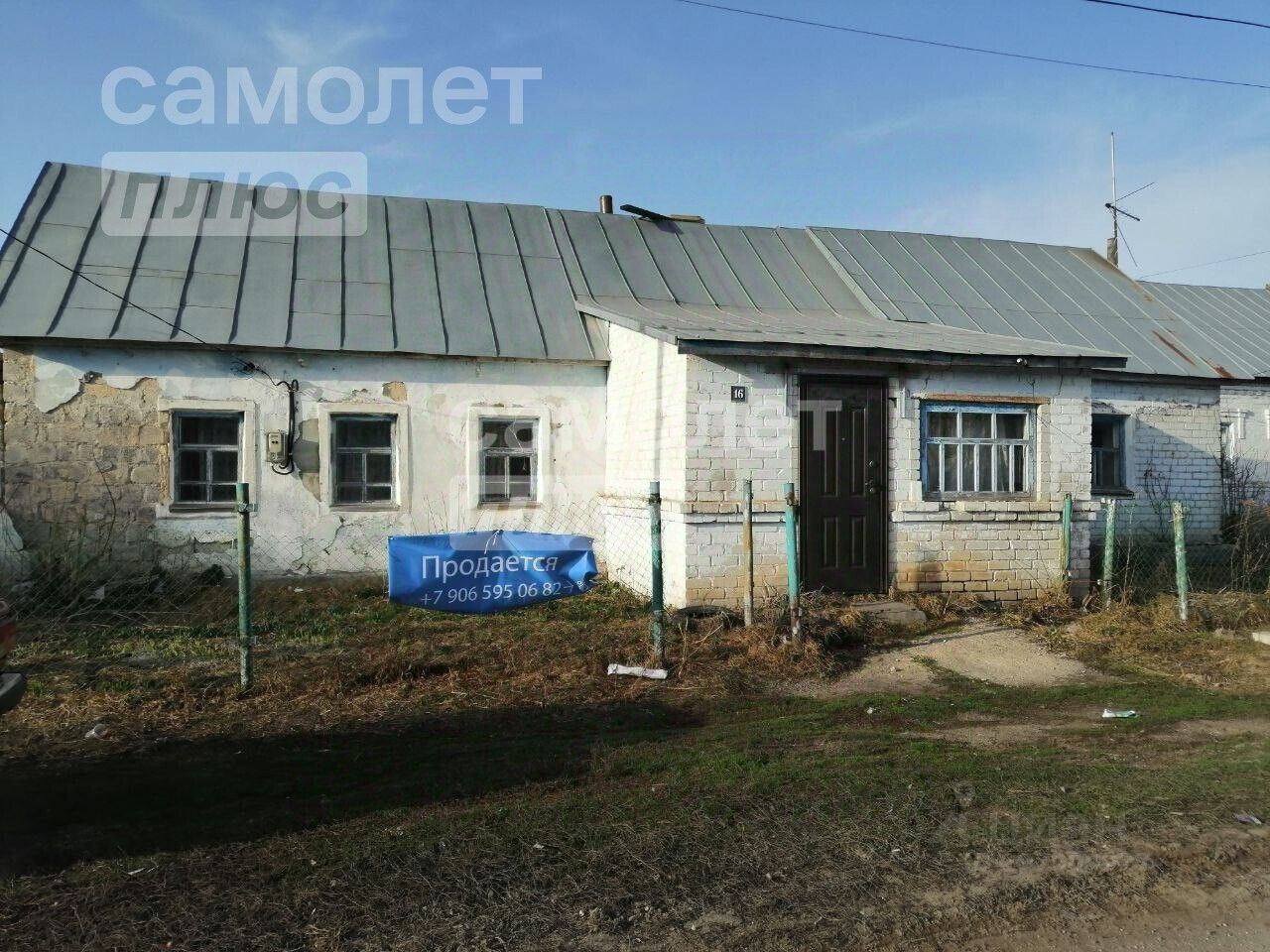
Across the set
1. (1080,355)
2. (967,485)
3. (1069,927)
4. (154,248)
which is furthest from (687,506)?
(154,248)

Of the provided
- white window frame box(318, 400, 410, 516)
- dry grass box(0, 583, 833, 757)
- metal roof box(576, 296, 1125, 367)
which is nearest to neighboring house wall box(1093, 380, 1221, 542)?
metal roof box(576, 296, 1125, 367)

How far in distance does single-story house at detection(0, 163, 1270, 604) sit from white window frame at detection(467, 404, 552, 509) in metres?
0.03

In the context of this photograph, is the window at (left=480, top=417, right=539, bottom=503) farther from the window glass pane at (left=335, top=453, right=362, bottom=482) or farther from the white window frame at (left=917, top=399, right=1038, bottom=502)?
the white window frame at (left=917, top=399, right=1038, bottom=502)

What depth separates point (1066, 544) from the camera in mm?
10008

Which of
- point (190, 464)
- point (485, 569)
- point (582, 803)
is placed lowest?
point (582, 803)

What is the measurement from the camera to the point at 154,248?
40.2 feet

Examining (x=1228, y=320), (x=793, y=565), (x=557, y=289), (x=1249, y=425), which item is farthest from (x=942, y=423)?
(x=1228, y=320)

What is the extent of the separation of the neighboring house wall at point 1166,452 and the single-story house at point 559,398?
0.05 meters

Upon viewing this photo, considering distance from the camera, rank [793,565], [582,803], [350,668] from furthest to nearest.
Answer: [793,565] → [350,668] → [582,803]

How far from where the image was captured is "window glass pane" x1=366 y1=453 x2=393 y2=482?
1170 centimetres

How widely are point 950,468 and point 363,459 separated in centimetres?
726

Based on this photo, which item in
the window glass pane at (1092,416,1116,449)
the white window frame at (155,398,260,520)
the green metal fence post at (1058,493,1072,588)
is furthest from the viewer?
the window glass pane at (1092,416,1116,449)

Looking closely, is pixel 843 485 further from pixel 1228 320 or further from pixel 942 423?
pixel 1228 320

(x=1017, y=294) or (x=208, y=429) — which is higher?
(x=1017, y=294)
